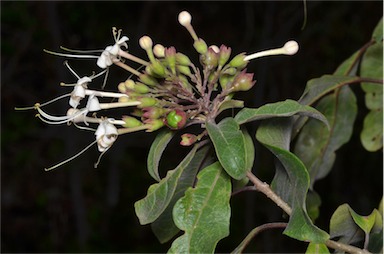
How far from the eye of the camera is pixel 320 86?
1186 millimetres

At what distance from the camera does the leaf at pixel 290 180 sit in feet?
2.56

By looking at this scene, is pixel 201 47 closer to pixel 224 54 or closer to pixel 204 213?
pixel 224 54

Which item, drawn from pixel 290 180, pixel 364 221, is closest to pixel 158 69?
pixel 290 180

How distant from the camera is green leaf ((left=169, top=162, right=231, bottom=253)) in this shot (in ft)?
2.71

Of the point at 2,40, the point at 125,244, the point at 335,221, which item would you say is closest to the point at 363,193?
the point at 125,244

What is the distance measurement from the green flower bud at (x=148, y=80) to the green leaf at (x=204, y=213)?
5.9 inches

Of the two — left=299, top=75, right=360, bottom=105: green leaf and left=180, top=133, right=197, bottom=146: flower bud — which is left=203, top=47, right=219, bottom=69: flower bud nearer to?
left=180, top=133, right=197, bottom=146: flower bud

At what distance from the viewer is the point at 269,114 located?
0.84 metres

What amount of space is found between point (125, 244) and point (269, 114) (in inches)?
116

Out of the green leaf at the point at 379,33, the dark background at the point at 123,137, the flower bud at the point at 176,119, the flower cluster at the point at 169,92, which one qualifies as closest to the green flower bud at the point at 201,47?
the flower cluster at the point at 169,92

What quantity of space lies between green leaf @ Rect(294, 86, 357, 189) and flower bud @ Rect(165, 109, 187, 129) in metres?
0.63

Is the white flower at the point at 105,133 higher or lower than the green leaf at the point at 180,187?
higher

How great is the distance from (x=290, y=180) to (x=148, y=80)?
0.25 meters

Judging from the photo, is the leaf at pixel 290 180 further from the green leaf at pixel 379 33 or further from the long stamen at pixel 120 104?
the green leaf at pixel 379 33
